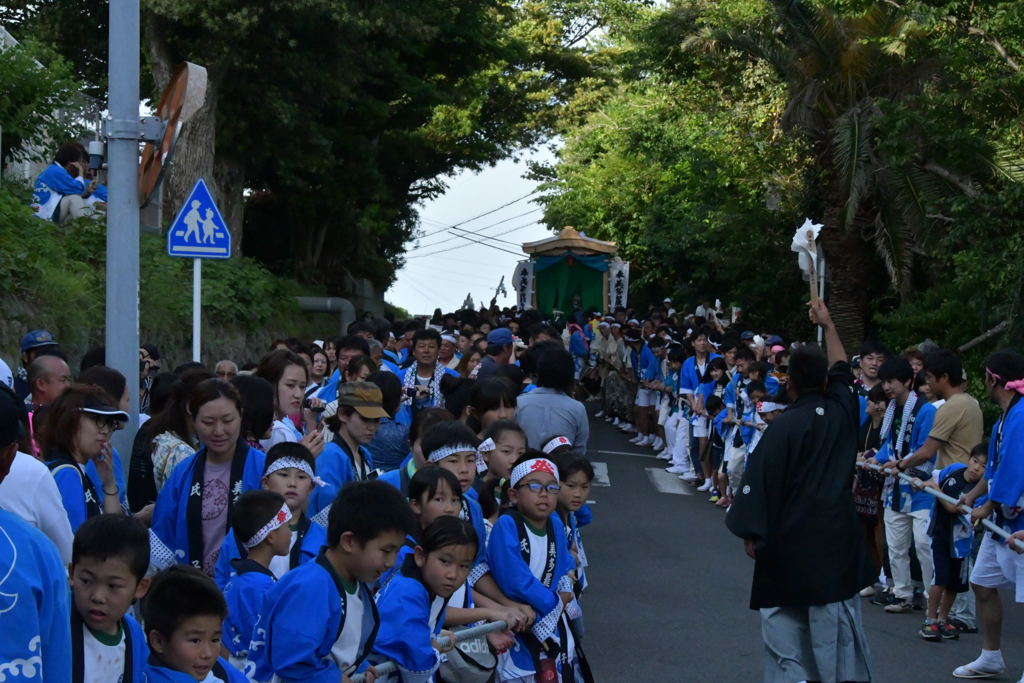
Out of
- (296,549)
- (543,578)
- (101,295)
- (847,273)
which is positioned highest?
(847,273)

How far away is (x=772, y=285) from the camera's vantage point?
2606 cm

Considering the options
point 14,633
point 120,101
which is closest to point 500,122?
point 120,101

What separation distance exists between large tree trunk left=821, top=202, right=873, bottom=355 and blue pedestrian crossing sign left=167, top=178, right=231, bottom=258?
45.4 ft

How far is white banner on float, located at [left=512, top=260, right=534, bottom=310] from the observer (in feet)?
119

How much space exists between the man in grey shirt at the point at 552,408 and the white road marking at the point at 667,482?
774cm

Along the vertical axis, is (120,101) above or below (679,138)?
below

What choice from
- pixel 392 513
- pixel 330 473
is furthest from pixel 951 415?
pixel 392 513

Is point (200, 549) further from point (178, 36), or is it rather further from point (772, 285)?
point (772, 285)

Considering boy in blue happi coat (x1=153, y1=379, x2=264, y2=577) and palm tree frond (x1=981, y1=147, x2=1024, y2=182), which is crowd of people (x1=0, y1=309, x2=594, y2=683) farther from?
palm tree frond (x1=981, y1=147, x2=1024, y2=182)

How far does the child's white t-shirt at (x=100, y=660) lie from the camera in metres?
3.55

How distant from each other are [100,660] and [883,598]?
8.07 m

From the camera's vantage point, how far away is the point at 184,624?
12.9 feet

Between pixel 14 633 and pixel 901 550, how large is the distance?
8256 mm

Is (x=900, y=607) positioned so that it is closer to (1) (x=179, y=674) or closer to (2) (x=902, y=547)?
(2) (x=902, y=547)
